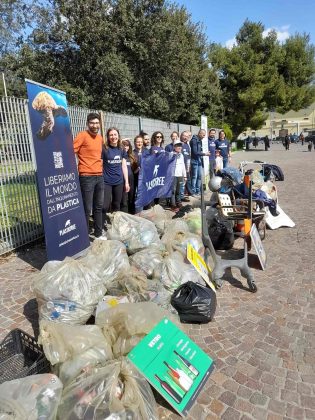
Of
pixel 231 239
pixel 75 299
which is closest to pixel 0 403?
pixel 75 299

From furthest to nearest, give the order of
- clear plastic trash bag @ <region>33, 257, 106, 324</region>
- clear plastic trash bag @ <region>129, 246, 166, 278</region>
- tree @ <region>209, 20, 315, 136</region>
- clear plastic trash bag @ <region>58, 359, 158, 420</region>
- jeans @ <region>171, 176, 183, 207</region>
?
tree @ <region>209, 20, 315, 136</region> < jeans @ <region>171, 176, 183, 207</region> < clear plastic trash bag @ <region>129, 246, 166, 278</region> < clear plastic trash bag @ <region>33, 257, 106, 324</region> < clear plastic trash bag @ <region>58, 359, 158, 420</region>

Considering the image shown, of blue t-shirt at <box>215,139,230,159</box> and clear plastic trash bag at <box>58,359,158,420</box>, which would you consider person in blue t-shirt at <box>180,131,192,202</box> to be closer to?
blue t-shirt at <box>215,139,230,159</box>

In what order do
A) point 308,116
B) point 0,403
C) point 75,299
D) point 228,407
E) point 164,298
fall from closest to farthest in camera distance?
1. point 0,403
2. point 228,407
3. point 75,299
4. point 164,298
5. point 308,116

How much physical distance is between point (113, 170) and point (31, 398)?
162 inches

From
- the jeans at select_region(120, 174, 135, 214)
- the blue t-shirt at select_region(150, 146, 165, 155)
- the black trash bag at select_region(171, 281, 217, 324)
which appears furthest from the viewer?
the blue t-shirt at select_region(150, 146, 165, 155)

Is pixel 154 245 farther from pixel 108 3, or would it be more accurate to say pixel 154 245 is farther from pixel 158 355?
pixel 108 3

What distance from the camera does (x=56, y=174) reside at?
15.2 feet

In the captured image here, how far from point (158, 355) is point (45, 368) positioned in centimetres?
84

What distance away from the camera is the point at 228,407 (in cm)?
236

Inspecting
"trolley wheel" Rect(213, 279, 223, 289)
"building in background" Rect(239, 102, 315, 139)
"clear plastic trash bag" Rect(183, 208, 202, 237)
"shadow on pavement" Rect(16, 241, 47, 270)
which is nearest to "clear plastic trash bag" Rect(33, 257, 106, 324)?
"trolley wheel" Rect(213, 279, 223, 289)

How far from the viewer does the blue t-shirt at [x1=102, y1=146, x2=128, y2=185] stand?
5531mm

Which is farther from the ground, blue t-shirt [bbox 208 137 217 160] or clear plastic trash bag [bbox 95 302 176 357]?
blue t-shirt [bbox 208 137 217 160]

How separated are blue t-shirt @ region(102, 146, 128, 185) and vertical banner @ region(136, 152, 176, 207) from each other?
0.93 meters

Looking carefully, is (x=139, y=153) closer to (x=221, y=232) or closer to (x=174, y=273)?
(x=221, y=232)
